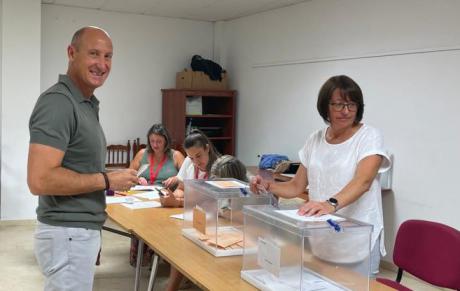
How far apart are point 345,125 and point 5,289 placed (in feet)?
9.45

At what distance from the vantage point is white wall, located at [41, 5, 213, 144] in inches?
236

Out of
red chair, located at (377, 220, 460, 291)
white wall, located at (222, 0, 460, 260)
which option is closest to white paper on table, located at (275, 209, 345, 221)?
red chair, located at (377, 220, 460, 291)

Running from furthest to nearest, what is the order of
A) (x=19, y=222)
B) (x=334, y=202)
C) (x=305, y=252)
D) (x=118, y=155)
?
(x=118, y=155) < (x=19, y=222) < (x=334, y=202) < (x=305, y=252)

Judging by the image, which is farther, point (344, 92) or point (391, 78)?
point (391, 78)

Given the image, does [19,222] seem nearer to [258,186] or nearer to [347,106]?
[258,186]

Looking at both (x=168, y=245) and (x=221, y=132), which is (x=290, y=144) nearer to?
(x=221, y=132)

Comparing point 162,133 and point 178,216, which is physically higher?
point 162,133

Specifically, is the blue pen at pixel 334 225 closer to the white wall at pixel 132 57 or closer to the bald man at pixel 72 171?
the bald man at pixel 72 171

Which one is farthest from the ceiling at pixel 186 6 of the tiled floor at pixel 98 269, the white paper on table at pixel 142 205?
the white paper on table at pixel 142 205

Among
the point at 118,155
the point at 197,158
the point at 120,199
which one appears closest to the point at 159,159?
the point at 120,199

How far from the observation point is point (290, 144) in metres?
5.62

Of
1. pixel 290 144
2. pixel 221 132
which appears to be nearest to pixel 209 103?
pixel 221 132

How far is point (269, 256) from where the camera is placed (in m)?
1.83

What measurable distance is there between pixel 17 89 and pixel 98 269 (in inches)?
91.7
